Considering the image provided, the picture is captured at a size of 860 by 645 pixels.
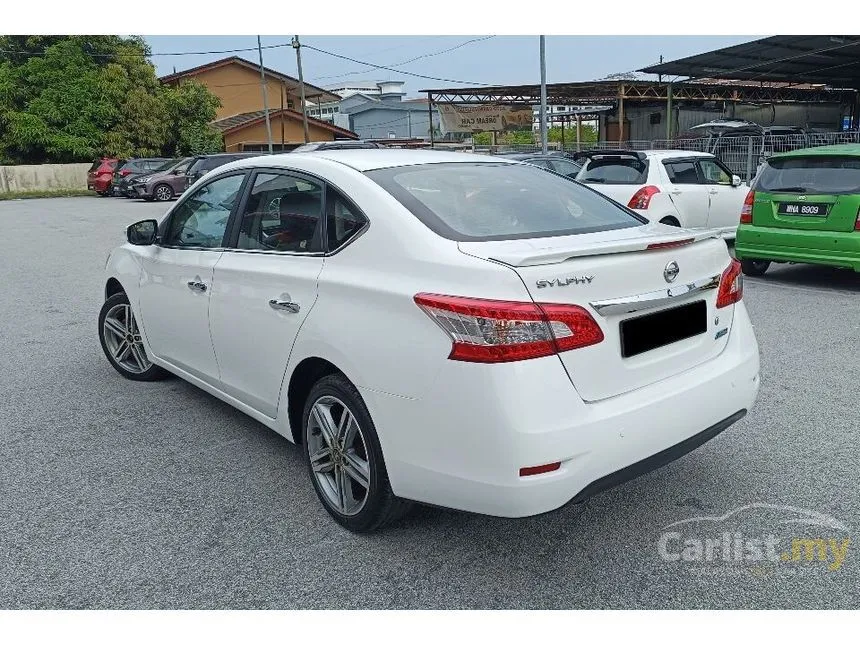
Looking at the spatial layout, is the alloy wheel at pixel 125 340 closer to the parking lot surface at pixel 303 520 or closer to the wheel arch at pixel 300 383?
the parking lot surface at pixel 303 520

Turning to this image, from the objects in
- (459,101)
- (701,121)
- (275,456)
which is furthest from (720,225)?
(701,121)

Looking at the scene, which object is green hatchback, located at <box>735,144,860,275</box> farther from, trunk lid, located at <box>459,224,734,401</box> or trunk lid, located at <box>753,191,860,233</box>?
trunk lid, located at <box>459,224,734,401</box>

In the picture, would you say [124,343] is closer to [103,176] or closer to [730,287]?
[730,287]

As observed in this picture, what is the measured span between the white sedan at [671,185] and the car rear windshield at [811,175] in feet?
4.57

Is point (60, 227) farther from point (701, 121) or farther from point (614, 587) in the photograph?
point (701, 121)

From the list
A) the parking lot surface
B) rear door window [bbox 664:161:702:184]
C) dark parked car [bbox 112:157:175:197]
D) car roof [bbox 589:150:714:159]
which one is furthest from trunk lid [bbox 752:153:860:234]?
dark parked car [bbox 112:157:175:197]

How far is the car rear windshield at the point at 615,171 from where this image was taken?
9.95 meters

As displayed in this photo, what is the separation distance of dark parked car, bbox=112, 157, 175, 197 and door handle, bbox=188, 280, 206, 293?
26278mm

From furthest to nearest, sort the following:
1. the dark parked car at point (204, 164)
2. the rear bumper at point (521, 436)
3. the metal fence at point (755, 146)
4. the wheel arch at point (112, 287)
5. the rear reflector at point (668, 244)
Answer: the dark parked car at point (204, 164), the metal fence at point (755, 146), the wheel arch at point (112, 287), the rear reflector at point (668, 244), the rear bumper at point (521, 436)

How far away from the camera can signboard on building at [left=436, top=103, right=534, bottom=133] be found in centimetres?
3806

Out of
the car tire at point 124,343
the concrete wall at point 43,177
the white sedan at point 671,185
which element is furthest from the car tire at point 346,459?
the concrete wall at point 43,177

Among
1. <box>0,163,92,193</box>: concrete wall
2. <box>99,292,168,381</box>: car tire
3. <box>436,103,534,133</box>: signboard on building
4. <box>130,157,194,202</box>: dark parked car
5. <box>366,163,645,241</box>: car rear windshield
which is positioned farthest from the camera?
<box>436,103,534,133</box>: signboard on building

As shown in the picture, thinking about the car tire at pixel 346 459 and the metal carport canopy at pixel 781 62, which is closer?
the car tire at pixel 346 459

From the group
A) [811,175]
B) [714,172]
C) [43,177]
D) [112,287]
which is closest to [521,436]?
[112,287]
